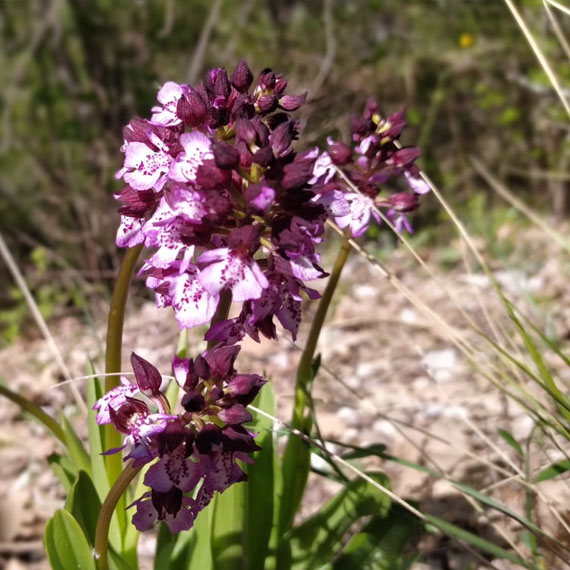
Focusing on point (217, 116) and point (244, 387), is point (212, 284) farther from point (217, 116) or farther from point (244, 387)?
point (217, 116)

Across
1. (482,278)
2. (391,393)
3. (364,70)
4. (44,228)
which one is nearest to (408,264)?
(482,278)

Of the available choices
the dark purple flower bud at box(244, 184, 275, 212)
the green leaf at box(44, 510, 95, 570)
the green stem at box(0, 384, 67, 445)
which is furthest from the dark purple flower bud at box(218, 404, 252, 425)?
the green stem at box(0, 384, 67, 445)

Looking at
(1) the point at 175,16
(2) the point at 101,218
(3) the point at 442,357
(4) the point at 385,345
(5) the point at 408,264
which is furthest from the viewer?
(1) the point at 175,16

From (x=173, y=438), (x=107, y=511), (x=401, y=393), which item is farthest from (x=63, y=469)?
(x=401, y=393)

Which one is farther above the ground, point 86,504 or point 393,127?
point 393,127

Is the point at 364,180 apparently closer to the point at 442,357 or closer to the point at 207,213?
the point at 207,213

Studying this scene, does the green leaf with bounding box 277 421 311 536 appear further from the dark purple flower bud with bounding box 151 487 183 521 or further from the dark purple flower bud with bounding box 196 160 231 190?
the dark purple flower bud with bounding box 196 160 231 190
